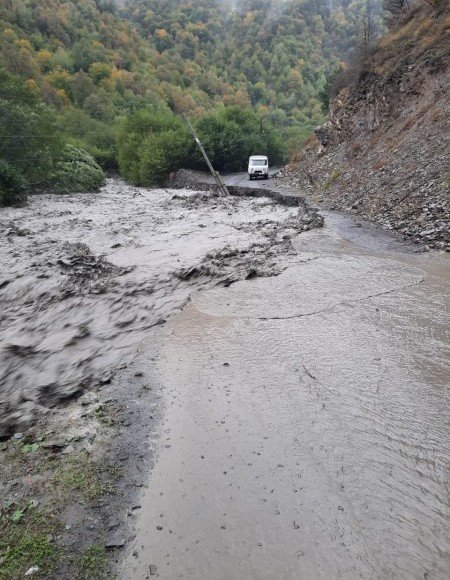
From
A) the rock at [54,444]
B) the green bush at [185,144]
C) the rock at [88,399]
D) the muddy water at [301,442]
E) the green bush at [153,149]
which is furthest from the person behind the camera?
the green bush at [185,144]

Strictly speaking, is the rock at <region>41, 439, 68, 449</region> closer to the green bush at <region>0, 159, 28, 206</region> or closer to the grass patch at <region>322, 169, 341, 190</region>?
the grass patch at <region>322, 169, 341, 190</region>

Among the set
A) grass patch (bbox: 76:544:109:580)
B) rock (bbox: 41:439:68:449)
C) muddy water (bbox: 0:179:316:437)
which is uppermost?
grass patch (bbox: 76:544:109:580)

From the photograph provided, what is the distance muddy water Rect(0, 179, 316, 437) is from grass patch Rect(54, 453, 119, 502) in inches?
47.4

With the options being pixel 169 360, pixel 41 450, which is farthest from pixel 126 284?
pixel 41 450

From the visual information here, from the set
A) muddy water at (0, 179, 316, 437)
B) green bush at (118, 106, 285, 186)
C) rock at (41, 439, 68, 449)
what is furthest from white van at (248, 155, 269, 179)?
rock at (41, 439, 68, 449)

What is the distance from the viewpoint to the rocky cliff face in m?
13.0

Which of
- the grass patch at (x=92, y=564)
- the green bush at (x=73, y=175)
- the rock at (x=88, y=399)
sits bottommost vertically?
the green bush at (x=73, y=175)

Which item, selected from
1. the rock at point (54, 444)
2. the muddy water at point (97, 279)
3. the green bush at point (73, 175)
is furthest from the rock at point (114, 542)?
the green bush at point (73, 175)

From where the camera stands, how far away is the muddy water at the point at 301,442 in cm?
310

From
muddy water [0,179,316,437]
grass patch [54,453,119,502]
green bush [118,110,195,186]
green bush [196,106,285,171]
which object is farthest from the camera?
green bush [196,106,285,171]

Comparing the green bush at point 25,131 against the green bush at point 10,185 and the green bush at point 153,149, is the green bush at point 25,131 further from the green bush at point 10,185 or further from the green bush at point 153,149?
the green bush at point 153,149

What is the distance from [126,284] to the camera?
954cm

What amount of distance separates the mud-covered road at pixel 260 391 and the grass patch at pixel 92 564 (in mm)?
144

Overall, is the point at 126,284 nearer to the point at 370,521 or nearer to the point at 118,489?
the point at 118,489
